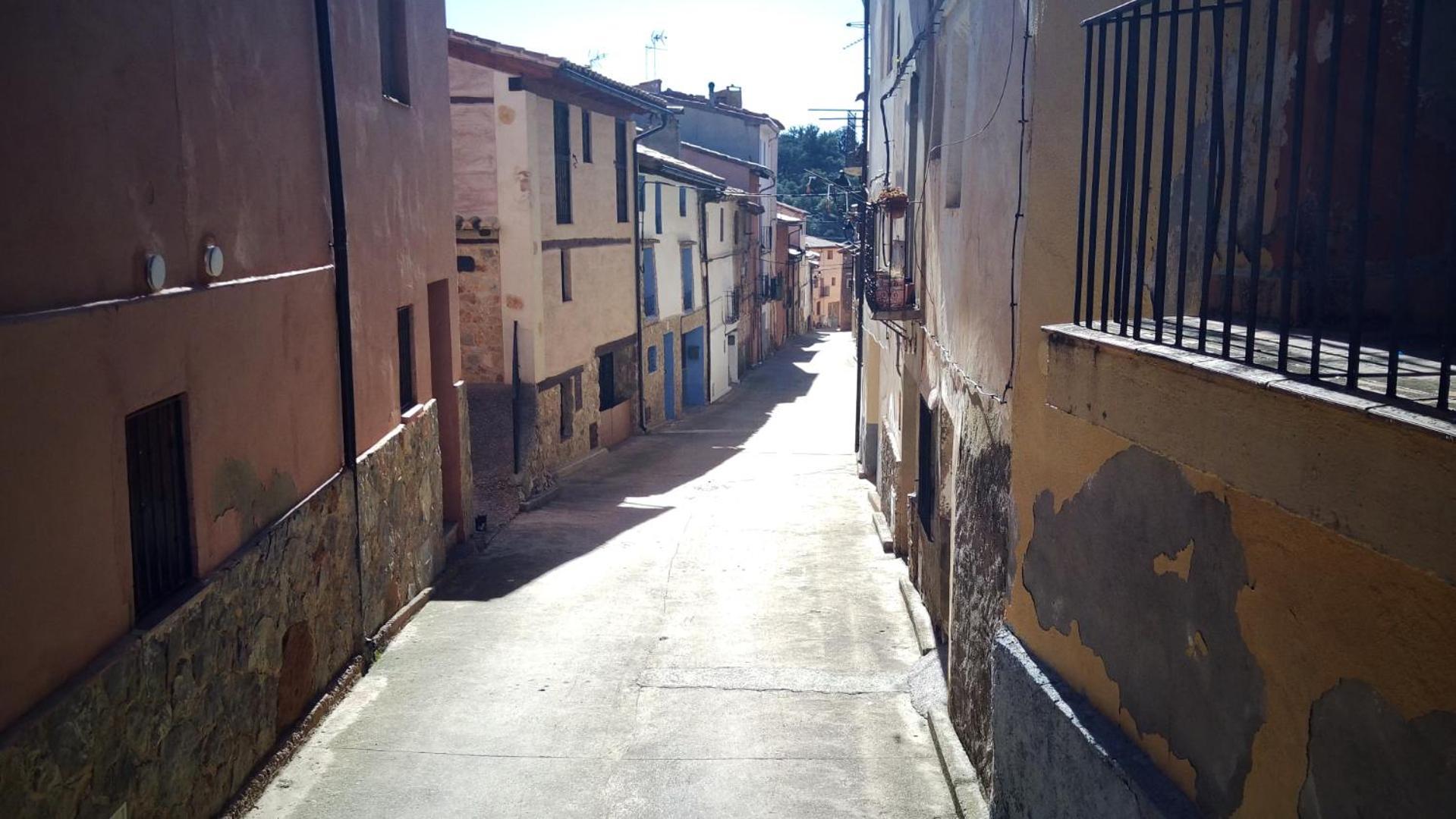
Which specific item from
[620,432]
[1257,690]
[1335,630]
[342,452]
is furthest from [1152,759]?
[620,432]

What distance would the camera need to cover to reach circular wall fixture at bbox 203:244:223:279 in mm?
6906

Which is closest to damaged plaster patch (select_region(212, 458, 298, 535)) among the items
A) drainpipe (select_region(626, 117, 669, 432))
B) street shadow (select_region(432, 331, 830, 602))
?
street shadow (select_region(432, 331, 830, 602))

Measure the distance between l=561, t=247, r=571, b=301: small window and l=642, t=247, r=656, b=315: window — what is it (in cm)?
542

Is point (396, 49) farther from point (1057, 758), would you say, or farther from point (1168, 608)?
point (1168, 608)

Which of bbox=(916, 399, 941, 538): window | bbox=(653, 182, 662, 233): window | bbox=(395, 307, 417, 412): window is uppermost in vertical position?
bbox=(653, 182, 662, 233): window

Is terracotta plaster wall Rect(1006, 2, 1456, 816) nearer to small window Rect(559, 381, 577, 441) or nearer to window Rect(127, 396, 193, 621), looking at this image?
window Rect(127, 396, 193, 621)

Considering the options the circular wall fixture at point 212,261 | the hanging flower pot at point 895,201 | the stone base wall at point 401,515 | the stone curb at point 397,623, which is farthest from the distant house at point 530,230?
the circular wall fixture at point 212,261

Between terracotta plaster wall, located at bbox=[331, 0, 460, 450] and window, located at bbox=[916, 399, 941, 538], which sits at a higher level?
terracotta plaster wall, located at bbox=[331, 0, 460, 450]

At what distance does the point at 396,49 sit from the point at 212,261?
5.95 metres

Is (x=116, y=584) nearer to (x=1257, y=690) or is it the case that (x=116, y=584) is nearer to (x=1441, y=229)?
(x=1257, y=690)

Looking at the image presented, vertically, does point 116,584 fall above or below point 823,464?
above

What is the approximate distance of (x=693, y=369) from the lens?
3219 cm

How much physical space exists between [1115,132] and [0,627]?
4.67m

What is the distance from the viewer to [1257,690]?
357cm
